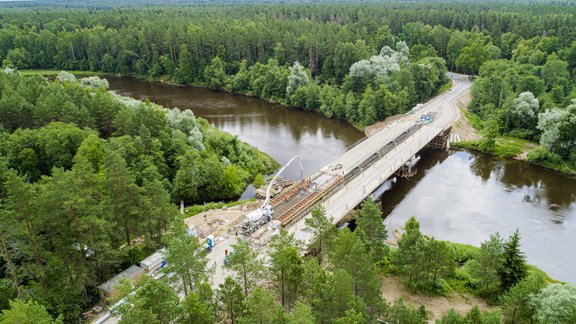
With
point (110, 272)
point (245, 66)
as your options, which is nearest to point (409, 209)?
point (110, 272)

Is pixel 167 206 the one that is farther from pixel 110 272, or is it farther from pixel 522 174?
pixel 522 174

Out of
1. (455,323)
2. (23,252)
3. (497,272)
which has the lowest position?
(497,272)

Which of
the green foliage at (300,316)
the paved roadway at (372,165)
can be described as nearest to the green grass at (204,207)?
the paved roadway at (372,165)

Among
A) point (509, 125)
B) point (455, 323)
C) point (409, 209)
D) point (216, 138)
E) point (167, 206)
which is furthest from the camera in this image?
point (509, 125)

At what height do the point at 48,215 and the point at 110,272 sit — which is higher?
the point at 48,215

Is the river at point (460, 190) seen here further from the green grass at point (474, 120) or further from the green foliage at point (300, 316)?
the green foliage at point (300, 316)

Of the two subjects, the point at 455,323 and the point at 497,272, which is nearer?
the point at 455,323
